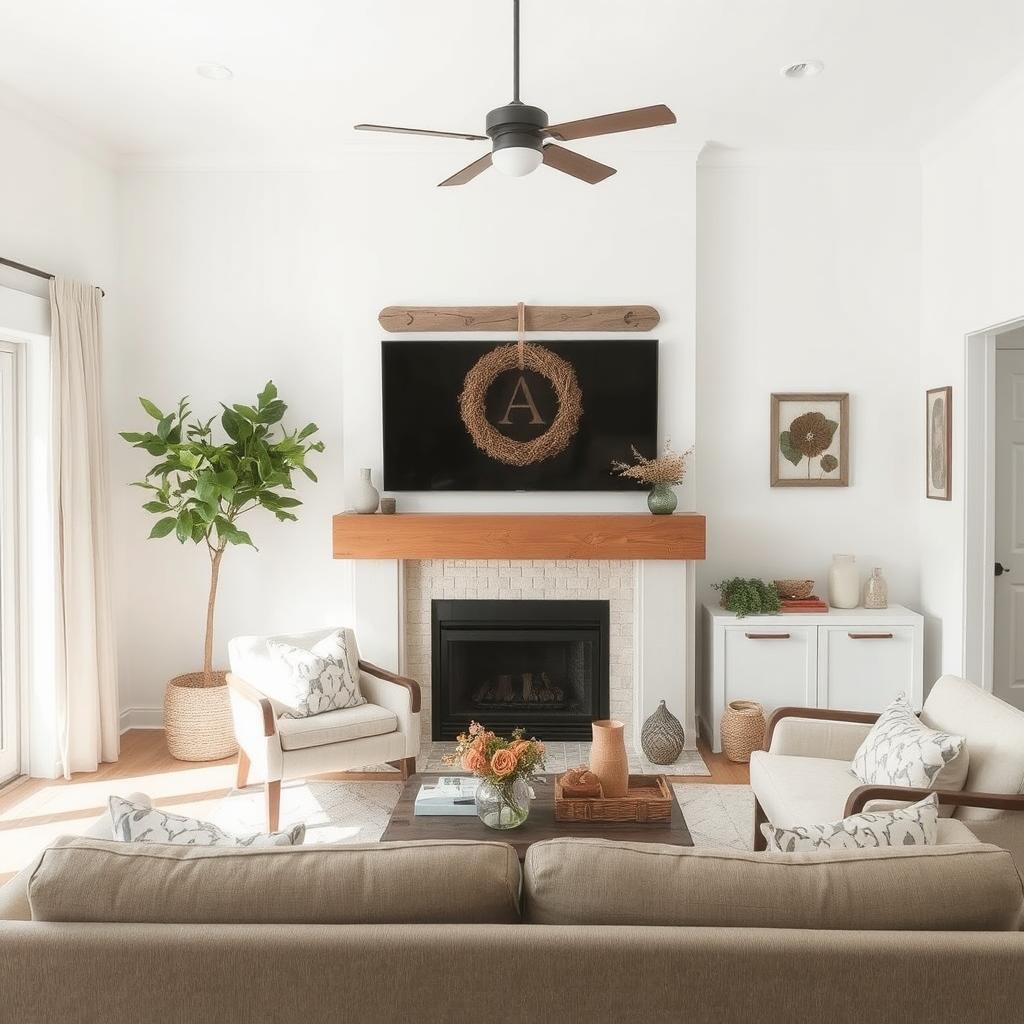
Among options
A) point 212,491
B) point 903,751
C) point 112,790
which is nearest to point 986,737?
point 903,751

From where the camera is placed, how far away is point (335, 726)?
3814mm

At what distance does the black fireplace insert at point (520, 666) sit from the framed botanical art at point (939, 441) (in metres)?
1.83

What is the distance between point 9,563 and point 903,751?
388 centimetres

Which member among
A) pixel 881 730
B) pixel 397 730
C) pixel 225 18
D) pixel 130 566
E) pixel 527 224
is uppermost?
pixel 225 18

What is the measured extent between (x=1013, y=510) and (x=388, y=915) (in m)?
4.54

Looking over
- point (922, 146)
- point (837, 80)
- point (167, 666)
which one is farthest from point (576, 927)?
point (922, 146)

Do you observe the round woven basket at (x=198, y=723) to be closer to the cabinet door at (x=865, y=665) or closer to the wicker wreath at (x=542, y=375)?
the wicker wreath at (x=542, y=375)

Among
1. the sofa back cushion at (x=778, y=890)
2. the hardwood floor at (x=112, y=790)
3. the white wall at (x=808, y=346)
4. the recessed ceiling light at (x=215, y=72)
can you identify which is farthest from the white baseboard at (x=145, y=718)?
the sofa back cushion at (x=778, y=890)

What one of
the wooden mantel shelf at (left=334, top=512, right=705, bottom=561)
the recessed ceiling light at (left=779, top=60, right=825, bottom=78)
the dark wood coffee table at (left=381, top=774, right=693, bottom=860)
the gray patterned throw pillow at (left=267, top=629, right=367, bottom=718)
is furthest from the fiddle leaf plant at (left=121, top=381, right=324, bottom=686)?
the recessed ceiling light at (left=779, top=60, right=825, bottom=78)

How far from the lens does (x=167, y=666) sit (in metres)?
5.06

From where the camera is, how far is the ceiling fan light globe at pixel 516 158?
2613 millimetres

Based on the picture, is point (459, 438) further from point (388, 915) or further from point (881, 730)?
point (388, 915)

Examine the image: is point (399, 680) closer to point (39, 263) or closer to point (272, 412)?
point (272, 412)

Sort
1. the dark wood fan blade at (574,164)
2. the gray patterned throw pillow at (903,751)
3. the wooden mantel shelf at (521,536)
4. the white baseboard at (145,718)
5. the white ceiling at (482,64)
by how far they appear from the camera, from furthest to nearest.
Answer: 1. the white baseboard at (145,718)
2. the wooden mantel shelf at (521,536)
3. the white ceiling at (482,64)
4. the dark wood fan blade at (574,164)
5. the gray patterned throw pillow at (903,751)
